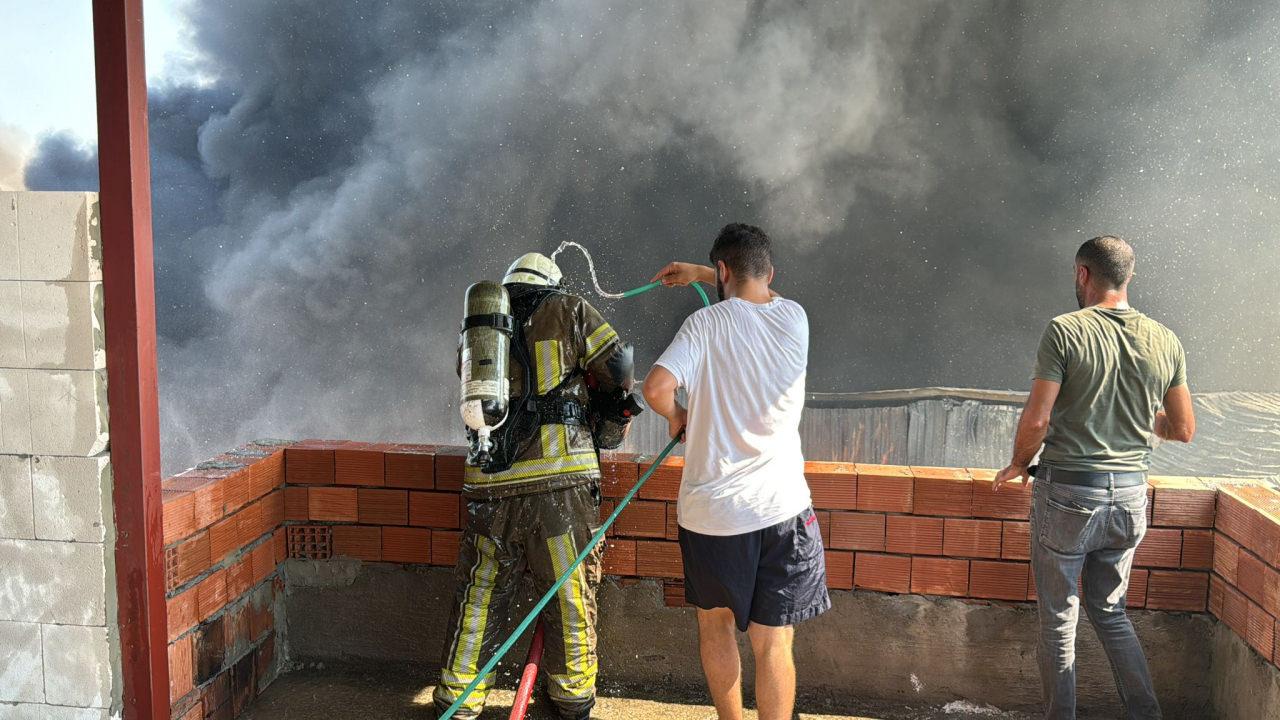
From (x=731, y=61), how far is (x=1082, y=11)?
309cm

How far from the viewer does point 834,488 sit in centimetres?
321

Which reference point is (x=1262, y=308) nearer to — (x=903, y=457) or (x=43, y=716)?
(x=903, y=457)

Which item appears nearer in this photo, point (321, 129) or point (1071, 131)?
point (1071, 131)

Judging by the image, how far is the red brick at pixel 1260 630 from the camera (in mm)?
2648

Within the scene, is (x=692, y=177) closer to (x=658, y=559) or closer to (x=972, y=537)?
(x=658, y=559)

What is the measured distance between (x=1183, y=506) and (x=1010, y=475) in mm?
672

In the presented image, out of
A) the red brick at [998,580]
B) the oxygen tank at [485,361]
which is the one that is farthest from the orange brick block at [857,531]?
the oxygen tank at [485,361]

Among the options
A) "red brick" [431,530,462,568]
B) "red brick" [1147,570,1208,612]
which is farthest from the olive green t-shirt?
"red brick" [431,530,462,568]

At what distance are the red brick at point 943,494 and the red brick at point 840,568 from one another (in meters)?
0.30

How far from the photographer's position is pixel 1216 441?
25.4 feet

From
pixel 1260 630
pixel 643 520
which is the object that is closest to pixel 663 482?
pixel 643 520

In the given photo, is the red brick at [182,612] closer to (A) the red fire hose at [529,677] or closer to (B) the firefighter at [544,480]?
(B) the firefighter at [544,480]

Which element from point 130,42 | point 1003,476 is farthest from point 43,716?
point 1003,476

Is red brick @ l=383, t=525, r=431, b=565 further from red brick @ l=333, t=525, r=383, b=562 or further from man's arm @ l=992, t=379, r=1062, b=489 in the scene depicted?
man's arm @ l=992, t=379, r=1062, b=489
